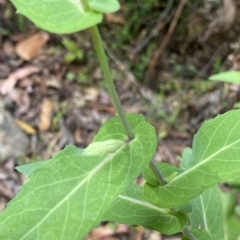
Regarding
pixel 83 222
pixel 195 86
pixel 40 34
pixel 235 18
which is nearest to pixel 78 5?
pixel 83 222

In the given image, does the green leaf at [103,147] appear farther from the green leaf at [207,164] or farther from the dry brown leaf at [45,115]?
the dry brown leaf at [45,115]

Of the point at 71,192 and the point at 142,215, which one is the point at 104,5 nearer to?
the point at 71,192

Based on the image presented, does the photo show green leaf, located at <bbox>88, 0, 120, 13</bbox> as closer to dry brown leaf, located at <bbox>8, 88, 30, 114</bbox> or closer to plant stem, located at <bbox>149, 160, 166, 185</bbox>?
plant stem, located at <bbox>149, 160, 166, 185</bbox>

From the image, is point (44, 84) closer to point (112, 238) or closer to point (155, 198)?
point (112, 238)

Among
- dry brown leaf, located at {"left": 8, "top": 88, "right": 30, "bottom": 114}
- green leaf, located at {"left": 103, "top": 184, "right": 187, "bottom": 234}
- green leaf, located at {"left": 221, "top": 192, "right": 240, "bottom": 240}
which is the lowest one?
dry brown leaf, located at {"left": 8, "top": 88, "right": 30, "bottom": 114}

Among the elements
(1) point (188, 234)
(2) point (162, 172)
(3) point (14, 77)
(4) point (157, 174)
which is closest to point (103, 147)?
(4) point (157, 174)

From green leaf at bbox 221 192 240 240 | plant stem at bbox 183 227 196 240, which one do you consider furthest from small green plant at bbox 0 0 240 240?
green leaf at bbox 221 192 240 240
